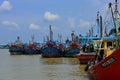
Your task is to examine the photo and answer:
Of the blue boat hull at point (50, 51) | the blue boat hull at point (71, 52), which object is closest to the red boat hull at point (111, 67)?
the blue boat hull at point (71, 52)

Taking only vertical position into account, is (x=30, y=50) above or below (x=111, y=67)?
above

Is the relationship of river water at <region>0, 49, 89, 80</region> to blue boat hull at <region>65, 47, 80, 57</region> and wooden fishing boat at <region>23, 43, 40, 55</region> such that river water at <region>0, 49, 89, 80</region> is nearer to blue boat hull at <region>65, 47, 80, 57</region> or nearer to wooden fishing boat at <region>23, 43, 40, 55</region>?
blue boat hull at <region>65, 47, 80, 57</region>

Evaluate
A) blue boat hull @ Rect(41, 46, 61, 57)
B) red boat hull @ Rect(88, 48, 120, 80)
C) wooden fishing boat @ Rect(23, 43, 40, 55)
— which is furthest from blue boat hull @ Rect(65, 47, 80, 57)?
red boat hull @ Rect(88, 48, 120, 80)

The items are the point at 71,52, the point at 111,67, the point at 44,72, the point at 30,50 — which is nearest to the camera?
the point at 111,67

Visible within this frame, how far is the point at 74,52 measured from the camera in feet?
202

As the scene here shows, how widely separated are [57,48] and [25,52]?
74.1ft

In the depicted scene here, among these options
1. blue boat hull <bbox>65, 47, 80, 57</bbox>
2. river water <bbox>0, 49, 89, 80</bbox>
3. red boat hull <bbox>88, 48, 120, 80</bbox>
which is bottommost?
river water <bbox>0, 49, 89, 80</bbox>

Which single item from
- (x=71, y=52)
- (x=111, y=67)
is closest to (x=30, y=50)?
(x=71, y=52)

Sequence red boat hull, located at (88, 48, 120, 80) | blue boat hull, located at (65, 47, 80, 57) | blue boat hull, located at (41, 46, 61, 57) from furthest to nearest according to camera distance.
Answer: blue boat hull, located at (41, 46, 61, 57)
blue boat hull, located at (65, 47, 80, 57)
red boat hull, located at (88, 48, 120, 80)

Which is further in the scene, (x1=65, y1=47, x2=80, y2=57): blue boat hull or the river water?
(x1=65, y1=47, x2=80, y2=57): blue boat hull

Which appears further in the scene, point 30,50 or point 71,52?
point 30,50

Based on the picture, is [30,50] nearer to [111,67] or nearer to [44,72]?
[44,72]

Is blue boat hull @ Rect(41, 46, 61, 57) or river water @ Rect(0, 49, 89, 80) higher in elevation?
blue boat hull @ Rect(41, 46, 61, 57)

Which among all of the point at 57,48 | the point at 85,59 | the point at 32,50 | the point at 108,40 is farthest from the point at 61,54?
the point at 108,40
